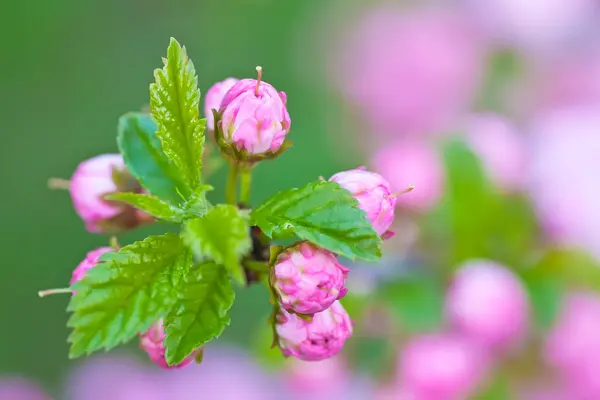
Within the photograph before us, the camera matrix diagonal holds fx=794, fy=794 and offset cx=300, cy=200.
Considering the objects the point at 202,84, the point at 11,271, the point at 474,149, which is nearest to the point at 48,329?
the point at 11,271

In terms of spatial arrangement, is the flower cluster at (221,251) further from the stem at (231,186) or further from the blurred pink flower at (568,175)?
the blurred pink flower at (568,175)

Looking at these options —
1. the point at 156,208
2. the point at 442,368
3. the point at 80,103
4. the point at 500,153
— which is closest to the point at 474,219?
the point at 500,153

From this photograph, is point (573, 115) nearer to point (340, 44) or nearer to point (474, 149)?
point (474, 149)

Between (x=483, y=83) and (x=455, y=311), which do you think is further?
(x=483, y=83)

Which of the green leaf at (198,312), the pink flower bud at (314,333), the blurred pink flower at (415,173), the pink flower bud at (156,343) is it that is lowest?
the blurred pink flower at (415,173)

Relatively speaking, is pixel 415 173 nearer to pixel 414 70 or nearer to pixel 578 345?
pixel 578 345

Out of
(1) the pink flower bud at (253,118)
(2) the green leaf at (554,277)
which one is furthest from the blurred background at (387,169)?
(1) the pink flower bud at (253,118)

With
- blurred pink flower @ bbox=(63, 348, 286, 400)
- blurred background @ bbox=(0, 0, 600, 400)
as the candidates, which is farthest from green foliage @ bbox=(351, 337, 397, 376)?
blurred pink flower @ bbox=(63, 348, 286, 400)

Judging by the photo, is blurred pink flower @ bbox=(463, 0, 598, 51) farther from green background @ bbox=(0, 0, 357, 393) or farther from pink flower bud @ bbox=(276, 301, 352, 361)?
pink flower bud @ bbox=(276, 301, 352, 361)
